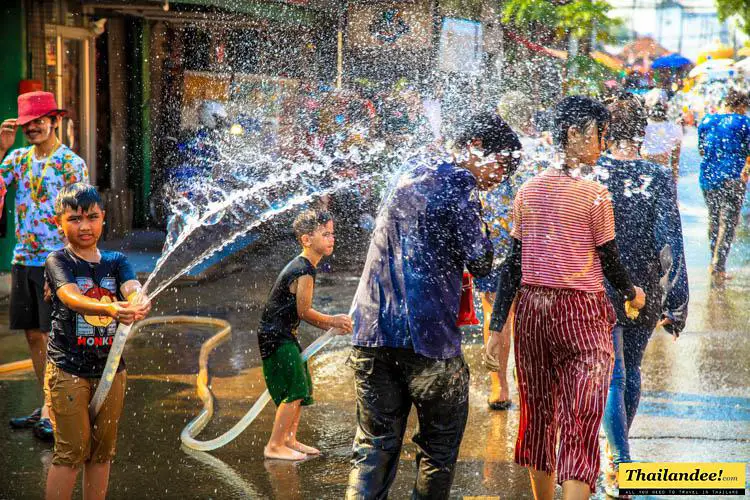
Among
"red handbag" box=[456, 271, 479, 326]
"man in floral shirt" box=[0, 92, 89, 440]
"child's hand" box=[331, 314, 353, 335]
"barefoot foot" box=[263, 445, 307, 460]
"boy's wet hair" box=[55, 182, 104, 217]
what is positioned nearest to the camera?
"red handbag" box=[456, 271, 479, 326]

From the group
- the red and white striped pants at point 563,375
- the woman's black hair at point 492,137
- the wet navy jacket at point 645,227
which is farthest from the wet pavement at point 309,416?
the woman's black hair at point 492,137

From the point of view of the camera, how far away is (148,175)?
15172 mm

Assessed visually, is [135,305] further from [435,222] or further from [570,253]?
[570,253]

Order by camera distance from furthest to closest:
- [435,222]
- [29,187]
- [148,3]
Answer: [148,3] < [29,187] < [435,222]

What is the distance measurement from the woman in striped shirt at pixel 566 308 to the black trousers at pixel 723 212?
644cm

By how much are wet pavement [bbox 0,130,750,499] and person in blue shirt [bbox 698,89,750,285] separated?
1126 mm

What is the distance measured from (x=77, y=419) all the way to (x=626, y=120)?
9.30 feet

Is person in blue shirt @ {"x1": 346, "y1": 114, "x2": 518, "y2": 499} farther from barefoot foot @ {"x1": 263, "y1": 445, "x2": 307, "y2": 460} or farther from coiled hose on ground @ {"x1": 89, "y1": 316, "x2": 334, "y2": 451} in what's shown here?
barefoot foot @ {"x1": 263, "y1": 445, "x2": 307, "y2": 460}

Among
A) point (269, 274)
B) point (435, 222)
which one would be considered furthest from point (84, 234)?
point (269, 274)

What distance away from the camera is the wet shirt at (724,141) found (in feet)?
30.6

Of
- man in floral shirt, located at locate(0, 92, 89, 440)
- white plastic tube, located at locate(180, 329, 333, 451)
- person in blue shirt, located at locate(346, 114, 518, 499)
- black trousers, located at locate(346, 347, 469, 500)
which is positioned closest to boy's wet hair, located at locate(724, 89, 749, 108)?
white plastic tube, located at locate(180, 329, 333, 451)

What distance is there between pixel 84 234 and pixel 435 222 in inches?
59.0

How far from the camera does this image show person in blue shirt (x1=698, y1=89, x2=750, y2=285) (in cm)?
936

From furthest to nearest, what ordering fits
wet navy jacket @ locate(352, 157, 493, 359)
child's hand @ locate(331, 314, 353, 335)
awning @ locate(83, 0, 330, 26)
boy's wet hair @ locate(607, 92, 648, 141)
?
awning @ locate(83, 0, 330, 26) → boy's wet hair @ locate(607, 92, 648, 141) → child's hand @ locate(331, 314, 353, 335) → wet navy jacket @ locate(352, 157, 493, 359)
